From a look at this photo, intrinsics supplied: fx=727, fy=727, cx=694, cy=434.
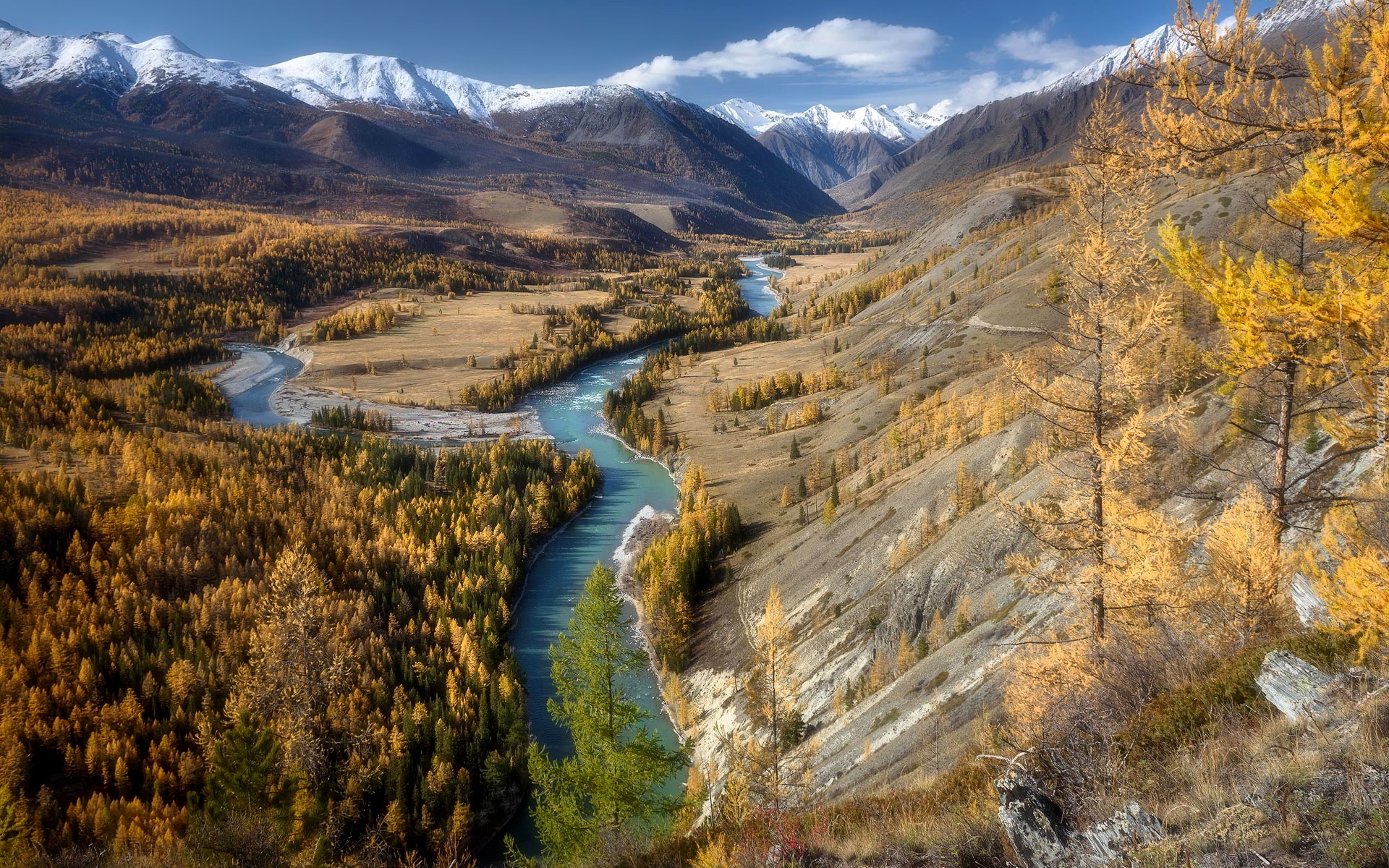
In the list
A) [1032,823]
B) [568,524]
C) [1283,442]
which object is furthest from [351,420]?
[1032,823]

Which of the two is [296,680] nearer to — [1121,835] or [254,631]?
[254,631]

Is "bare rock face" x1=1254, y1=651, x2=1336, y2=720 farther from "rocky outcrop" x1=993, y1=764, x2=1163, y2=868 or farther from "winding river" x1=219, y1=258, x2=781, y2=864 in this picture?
"winding river" x1=219, y1=258, x2=781, y2=864

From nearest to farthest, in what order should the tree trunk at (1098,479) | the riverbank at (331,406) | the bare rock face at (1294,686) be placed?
the bare rock face at (1294,686) → the tree trunk at (1098,479) → the riverbank at (331,406)

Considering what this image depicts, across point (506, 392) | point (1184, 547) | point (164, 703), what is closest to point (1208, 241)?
point (1184, 547)

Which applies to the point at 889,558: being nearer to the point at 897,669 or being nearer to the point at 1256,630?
the point at 897,669

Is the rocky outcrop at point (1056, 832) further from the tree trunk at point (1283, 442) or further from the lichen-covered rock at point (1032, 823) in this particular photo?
the tree trunk at point (1283, 442)

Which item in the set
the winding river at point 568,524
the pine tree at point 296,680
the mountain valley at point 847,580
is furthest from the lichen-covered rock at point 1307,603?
the pine tree at point 296,680

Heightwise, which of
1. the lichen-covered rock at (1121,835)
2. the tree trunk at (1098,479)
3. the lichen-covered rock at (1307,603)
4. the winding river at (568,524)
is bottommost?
the winding river at (568,524)
